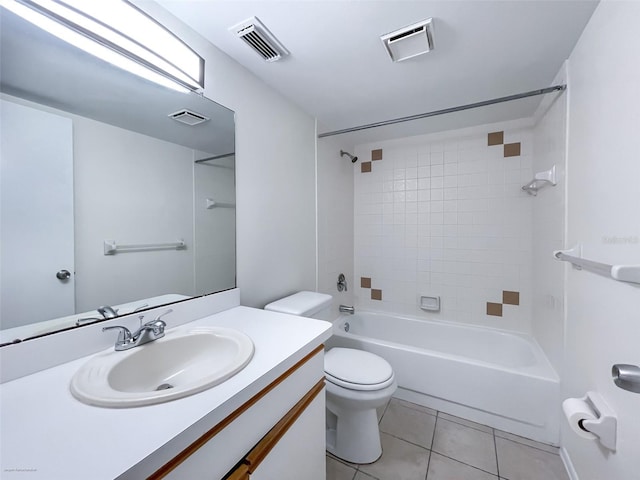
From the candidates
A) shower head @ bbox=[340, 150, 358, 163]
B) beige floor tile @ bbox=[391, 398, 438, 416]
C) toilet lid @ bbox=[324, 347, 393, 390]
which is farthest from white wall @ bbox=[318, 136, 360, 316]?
beige floor tile @ bbox=[391, 398, 438, 416]

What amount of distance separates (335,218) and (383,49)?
136 cm

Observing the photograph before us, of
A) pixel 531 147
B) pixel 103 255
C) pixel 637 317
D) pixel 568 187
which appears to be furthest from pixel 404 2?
pixel 531 147

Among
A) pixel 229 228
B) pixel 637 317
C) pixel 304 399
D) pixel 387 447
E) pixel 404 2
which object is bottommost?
pixel 387 447

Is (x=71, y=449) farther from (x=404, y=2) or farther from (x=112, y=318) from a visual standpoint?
(x=404, y=2)

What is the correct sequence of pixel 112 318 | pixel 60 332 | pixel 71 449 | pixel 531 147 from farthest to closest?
1. pixel 531 147
2. pixel 112 318
3. pixel 60 332
4. pixel 71 449

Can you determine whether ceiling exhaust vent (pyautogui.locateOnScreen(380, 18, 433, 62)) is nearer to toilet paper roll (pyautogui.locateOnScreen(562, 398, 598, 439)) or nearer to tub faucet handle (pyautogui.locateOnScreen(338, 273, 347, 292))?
toilet paper roll (pyautogui.locateOnScreen(562, 398, 598, 439))

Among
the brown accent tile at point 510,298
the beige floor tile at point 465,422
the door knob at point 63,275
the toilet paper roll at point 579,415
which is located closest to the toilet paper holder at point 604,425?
the toilet paper roll at point 579,415

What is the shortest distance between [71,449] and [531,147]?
2.89 meters

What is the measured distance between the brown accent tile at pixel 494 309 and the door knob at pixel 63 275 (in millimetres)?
2690

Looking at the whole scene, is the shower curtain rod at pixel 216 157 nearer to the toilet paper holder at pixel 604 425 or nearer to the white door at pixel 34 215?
the white door at pixel 34 215

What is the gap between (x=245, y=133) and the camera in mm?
1420

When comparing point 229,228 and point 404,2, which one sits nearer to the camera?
point 404,2

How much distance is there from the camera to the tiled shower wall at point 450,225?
6.97 ft

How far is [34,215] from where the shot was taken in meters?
0.73
